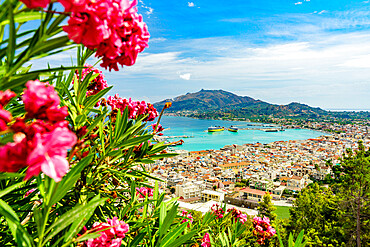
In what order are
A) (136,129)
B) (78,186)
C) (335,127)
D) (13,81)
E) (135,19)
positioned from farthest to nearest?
(335,127), (136,129), (78,186), (135,19), (13,81)

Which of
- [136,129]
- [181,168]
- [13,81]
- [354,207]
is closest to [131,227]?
[136,129]

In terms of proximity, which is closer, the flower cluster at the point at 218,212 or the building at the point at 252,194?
the flower cluster at the point at 218,212

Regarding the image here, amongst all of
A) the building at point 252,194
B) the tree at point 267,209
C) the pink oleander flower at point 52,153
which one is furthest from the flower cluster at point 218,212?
the building at point 252,194

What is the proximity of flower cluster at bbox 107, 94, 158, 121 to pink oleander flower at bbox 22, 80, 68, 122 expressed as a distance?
121cm

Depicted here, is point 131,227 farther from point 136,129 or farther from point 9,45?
point 9,45

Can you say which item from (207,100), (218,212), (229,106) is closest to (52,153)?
(218,212)

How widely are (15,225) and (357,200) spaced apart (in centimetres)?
1202

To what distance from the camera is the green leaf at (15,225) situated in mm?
492

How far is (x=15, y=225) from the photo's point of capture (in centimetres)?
53

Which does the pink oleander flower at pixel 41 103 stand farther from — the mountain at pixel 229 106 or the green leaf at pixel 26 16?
the mountain at pixel 229 106

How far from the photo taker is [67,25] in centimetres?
44

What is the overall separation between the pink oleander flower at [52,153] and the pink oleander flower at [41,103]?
0.14ft

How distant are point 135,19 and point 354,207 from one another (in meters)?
12.4

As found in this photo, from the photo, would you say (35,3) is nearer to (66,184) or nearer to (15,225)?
Result: (66,184)
